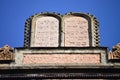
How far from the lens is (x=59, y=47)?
16.7 m

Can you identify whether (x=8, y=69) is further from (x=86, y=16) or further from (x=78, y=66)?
(x=86, y=16)

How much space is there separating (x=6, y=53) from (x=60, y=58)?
1766 mm

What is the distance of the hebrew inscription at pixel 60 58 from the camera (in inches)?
645

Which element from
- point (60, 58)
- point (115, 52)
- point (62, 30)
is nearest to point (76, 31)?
point (62, 30)

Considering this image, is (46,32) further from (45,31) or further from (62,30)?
(62,30)

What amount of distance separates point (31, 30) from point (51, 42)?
33.4 inches

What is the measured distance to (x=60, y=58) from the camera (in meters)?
16.5

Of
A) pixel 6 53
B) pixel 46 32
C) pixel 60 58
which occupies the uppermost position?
pixel 46 32

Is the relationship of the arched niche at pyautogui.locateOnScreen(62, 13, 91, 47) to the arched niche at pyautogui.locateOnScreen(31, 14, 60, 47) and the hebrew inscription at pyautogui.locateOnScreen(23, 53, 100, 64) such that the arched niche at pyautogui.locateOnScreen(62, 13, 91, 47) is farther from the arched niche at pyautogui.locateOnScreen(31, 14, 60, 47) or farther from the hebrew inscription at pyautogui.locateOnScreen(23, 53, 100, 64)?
the hebrew inscription at pyautogui.locateOnScreen(23, 53, 100, 64)

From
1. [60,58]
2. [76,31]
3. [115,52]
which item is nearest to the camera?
[60,58]

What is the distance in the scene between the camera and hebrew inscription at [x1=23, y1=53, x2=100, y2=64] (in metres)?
16.4

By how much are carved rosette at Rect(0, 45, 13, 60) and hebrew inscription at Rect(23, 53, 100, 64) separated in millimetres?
490

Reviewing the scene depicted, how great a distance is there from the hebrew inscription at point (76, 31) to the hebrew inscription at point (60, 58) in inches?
26.9

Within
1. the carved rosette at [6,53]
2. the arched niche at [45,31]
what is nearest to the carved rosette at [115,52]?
the arched niche at [45,31]
